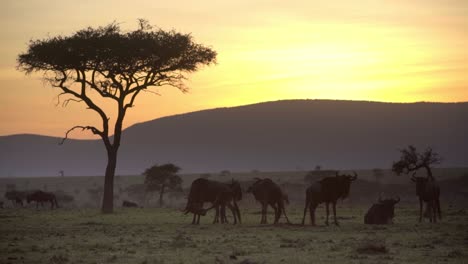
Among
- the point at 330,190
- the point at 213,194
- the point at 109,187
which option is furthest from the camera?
the point at 109,187

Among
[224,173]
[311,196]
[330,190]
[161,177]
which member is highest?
[224,173]

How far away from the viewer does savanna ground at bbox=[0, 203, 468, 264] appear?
19.1 m

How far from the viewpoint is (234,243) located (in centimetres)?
2300

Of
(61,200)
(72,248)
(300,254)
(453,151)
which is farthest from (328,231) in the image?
(453,151)

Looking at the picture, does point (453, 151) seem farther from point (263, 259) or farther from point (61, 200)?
point (263, 259)

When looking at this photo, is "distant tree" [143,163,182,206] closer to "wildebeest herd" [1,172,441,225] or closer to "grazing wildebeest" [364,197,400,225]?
"wildebeest herd" [1,172,441,225]

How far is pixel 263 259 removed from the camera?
18.9 m

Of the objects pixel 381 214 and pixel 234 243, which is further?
pixel 381 214

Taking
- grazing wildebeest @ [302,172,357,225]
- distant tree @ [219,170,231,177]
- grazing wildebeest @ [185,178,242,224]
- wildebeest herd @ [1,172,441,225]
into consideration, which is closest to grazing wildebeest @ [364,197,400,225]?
wildebeest herd @ [1,172,441,225]

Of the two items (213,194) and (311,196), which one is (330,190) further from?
(213,194)

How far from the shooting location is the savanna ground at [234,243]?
19.1 metres

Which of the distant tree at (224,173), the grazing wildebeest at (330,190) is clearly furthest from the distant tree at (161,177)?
the distant tree at (224,173)

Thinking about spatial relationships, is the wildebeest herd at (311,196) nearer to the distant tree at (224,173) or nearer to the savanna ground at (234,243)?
the savanna ground at (234,243)

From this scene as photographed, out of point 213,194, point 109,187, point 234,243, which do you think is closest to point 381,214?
point 213,194
